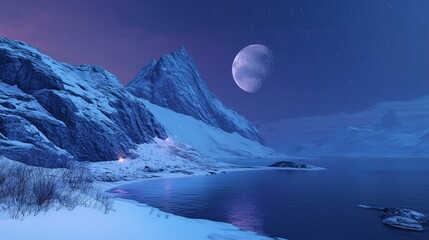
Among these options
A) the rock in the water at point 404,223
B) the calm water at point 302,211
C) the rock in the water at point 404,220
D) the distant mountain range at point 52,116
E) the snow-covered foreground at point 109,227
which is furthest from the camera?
the distant mountain range at point 52,116

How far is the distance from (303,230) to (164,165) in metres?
62.3

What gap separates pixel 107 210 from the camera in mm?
17094

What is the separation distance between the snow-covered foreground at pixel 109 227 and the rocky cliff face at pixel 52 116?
108ft

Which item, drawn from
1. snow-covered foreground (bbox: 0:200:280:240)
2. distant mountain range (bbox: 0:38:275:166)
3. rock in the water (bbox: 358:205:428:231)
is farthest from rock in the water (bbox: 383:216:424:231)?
distant mountain range (bbox: 0:38:275:166)

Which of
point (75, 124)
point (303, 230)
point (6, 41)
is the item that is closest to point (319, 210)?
point (303, 230)

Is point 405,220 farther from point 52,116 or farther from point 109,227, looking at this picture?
point 52,116

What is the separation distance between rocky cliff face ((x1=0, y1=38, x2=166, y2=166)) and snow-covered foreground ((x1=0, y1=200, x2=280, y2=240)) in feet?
108

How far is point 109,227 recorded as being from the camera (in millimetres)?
14188

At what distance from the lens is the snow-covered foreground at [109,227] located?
37.5ft

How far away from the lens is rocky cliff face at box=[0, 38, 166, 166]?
48.9 m

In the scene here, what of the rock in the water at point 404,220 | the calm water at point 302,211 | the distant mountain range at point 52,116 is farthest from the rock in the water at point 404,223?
the distant mountain range at point 52,116

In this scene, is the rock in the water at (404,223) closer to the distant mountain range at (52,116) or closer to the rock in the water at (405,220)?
the rock in the water at (405,220)

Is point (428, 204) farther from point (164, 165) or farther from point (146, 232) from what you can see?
point (164, 165)

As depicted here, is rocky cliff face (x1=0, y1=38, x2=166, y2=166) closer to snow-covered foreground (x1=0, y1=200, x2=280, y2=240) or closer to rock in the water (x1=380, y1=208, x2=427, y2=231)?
snow-covered foreground (x1=0, y1=200, x2=280, y2=240)
